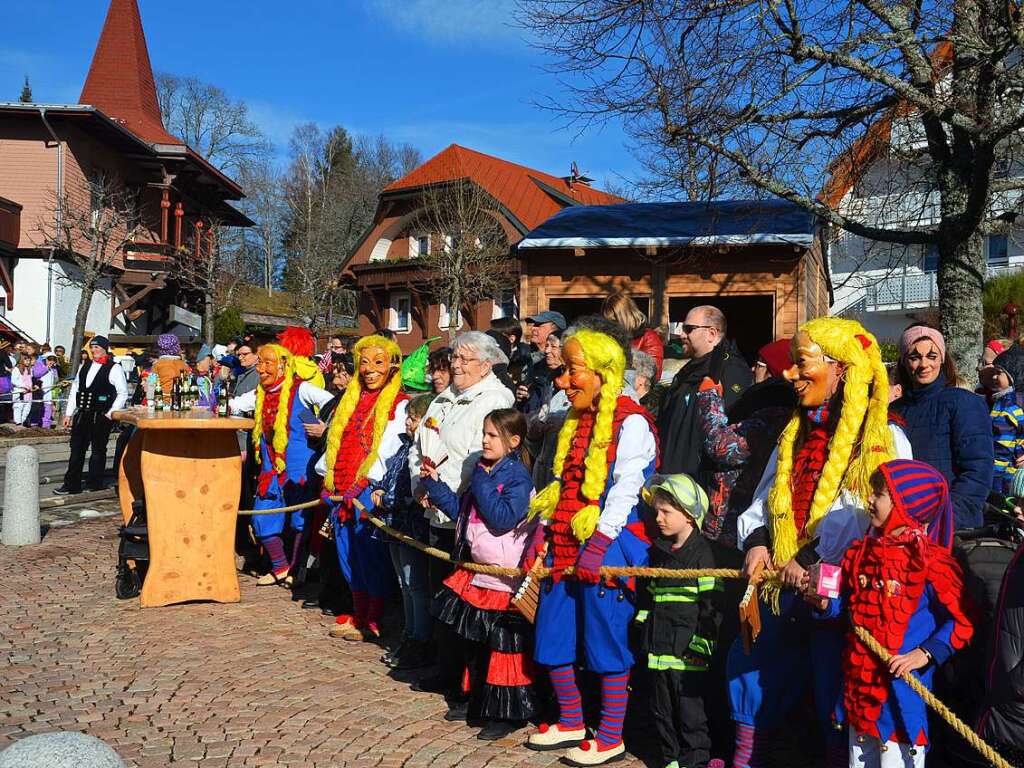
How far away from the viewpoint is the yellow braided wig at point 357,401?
629cm

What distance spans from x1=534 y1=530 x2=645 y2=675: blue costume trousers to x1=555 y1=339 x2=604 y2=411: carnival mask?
640 mm

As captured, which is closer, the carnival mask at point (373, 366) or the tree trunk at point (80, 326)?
the carnival mask at point (373, 366)

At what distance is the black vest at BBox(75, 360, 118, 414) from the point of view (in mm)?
11828

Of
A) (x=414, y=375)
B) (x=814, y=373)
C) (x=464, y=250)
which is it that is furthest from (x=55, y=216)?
(x=814, y=373)

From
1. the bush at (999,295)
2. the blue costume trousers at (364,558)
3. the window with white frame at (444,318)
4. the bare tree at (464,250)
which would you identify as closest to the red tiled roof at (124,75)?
the bare tree at (464,250)

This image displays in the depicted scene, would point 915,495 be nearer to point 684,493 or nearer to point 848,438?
point 848,438

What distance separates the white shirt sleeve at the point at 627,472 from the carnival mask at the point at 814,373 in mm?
880

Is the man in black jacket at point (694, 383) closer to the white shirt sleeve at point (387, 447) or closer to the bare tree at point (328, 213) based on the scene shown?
the white shirt sleeve at point (387, 447)

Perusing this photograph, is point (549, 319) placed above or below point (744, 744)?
above

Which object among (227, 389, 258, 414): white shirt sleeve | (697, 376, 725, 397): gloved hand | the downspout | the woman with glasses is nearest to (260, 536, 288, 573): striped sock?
Answer: (227, 389, 258, 414): white shirt sleeve

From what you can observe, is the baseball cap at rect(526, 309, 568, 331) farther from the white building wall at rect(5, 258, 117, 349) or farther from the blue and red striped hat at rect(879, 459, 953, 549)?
the white building wall at rect(5, 258, 117, 349)

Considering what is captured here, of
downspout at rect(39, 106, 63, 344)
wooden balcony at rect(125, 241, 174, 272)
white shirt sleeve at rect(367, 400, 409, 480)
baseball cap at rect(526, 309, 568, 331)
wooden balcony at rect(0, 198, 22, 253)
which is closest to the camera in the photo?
white shirt sleeve at rect(367, 400, 409, 480)

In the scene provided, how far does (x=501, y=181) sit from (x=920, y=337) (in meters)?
32.5

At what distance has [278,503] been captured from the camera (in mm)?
7590
